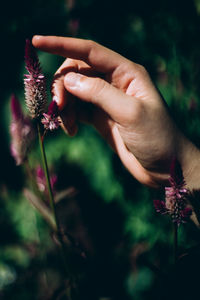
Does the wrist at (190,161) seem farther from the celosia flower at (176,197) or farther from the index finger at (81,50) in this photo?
the index finger at (81,50)

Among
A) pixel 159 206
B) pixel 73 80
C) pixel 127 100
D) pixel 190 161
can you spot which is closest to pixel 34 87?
pixel 73 80

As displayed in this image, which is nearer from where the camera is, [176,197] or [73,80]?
[176,197]

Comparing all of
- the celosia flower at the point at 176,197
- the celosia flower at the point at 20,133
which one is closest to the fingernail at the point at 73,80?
the celosia flower at the point at 20,133

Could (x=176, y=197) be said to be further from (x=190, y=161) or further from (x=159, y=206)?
(x=190, y=161)

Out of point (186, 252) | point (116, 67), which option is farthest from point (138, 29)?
point (186, 252)

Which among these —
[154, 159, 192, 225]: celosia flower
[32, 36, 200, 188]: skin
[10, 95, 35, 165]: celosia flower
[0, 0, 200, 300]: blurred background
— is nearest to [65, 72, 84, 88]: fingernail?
[32, 36, 200, 188]: skin

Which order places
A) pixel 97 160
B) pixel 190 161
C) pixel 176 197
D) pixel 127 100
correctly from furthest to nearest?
pixel 97 160 < pixel 190 161 < pixel 127 100 < pixel 176 197

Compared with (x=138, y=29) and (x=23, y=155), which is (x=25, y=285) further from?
(x=138, y=29)

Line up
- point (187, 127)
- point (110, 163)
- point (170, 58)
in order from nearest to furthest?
1. point (187, 127)
2. point (170, 58)
3. point (110, 163)
